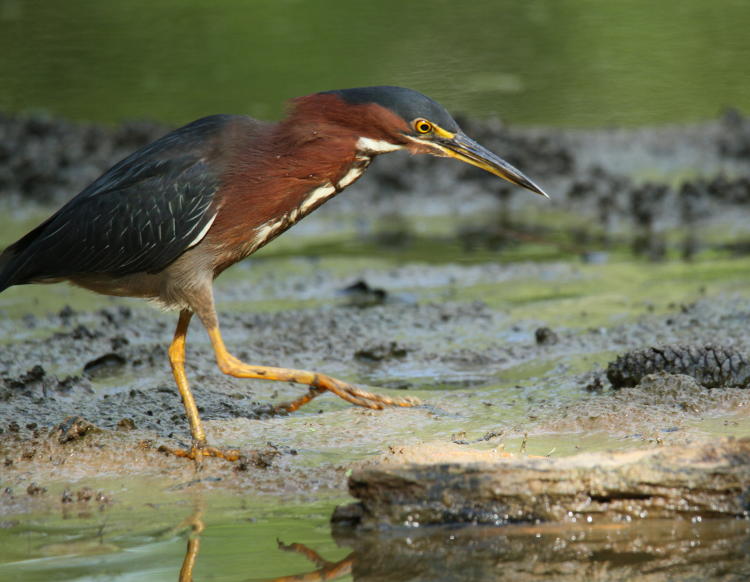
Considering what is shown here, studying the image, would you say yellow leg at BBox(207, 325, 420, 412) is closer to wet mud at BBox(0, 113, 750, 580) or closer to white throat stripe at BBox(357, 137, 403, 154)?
wet mud at BBox(0, 113, 750, 580)

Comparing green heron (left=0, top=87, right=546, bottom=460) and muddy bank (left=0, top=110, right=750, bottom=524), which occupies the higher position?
green heron (left=0, top=87, right=546, bottom=460)

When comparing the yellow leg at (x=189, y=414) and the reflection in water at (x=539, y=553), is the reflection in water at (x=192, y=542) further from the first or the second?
the yellow leg at (x=189, y=414)

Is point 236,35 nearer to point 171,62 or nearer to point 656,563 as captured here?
point 171,62

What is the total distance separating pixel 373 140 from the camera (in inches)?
186

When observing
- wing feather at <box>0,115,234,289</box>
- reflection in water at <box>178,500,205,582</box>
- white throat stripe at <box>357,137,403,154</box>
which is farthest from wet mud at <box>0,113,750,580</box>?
white throat stripe at <box>357,137,403,154</box>

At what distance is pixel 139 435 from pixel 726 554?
238cm

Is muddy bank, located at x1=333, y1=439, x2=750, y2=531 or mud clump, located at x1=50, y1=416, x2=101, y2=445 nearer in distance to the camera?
muddy bank, located at x1=333, y1=439, x2=750, y2=531

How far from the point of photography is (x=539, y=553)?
3441mm

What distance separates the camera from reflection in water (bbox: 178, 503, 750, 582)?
3287 millimetres

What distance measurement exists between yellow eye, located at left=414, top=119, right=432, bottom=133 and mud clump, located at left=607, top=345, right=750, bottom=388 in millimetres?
1359

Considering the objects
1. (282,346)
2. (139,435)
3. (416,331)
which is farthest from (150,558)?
(416,331)

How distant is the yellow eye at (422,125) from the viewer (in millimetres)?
4680

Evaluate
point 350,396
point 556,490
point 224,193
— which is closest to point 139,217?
point 224,193

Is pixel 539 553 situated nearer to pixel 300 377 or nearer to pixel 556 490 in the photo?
pixel 556 490
